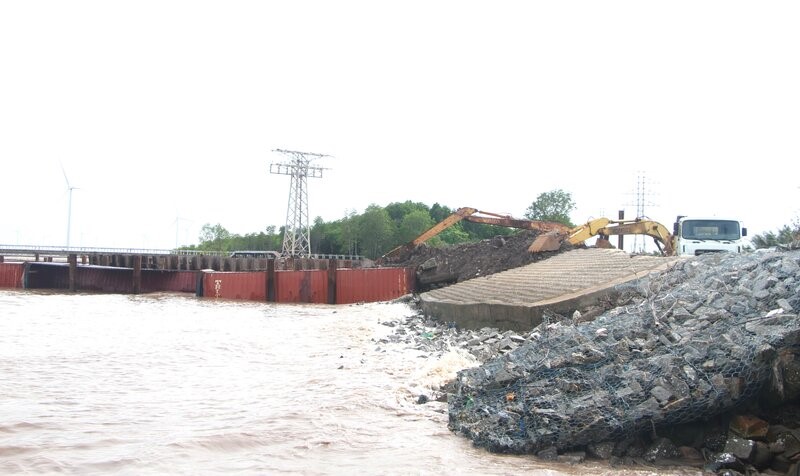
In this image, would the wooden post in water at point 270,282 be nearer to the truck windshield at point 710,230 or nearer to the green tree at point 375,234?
the truck windshield at point 710,230

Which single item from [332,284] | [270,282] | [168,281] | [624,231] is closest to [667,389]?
[624,231]

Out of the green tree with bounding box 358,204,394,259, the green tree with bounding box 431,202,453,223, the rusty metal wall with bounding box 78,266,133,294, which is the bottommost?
the rusty metal wall with bounding box 78,266,133,294

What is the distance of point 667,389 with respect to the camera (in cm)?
562

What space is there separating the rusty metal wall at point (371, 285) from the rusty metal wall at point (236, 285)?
4.12 metres

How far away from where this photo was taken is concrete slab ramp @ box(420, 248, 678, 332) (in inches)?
474

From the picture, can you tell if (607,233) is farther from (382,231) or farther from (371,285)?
(382,231)

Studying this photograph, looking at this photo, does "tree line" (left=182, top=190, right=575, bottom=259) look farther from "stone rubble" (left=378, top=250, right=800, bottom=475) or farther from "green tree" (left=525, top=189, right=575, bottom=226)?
"stone rubble" (left=378, top=250, right=800, bottom=475)

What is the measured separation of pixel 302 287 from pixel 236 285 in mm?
4005

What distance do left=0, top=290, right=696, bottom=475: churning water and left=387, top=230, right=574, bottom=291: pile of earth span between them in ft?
36.7

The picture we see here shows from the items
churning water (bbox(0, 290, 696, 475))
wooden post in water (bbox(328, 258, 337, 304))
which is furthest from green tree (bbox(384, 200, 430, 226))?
churning water (bbox(0, 290, 696, 475))

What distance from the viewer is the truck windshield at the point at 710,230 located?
1742 cm

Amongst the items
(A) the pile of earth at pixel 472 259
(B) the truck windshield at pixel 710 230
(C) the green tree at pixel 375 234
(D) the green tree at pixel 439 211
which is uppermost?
(D) the green tree at pixel 439 211

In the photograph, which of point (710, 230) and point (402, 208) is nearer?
point (710, 230)

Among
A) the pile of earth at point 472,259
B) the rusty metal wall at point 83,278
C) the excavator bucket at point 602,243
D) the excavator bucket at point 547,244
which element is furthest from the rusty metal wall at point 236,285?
the excavator bucket at point 602,243
